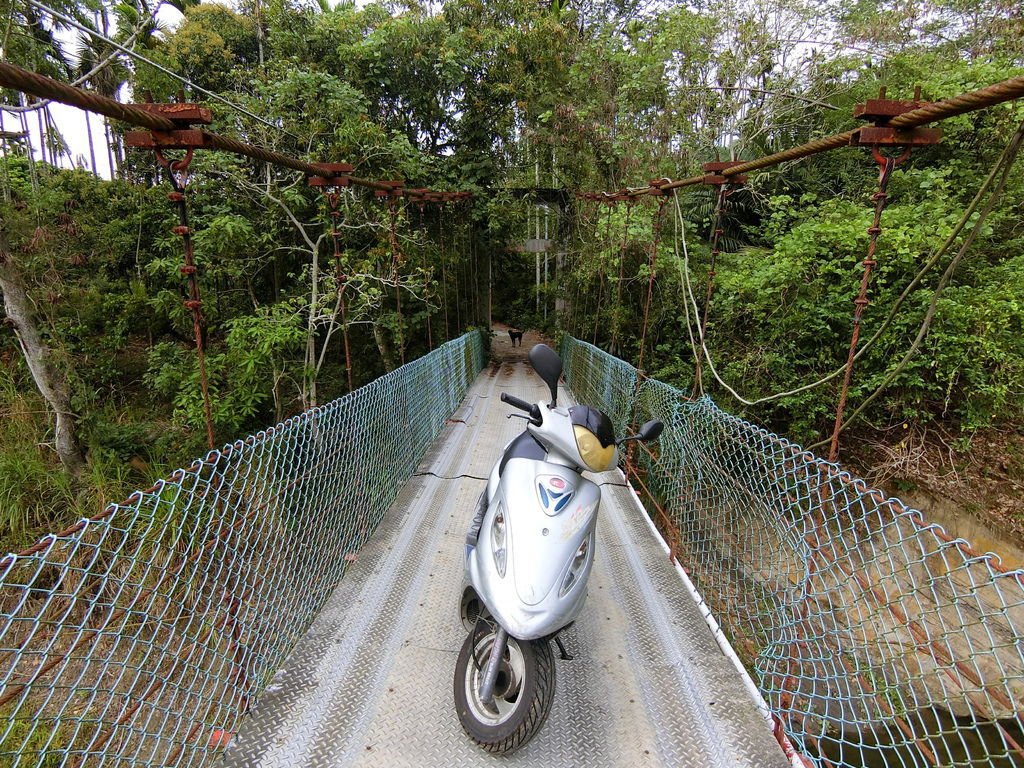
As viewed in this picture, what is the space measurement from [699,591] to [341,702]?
140cm

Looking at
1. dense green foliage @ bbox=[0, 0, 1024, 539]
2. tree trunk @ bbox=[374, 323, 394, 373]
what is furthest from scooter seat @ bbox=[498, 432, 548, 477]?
tree trunk @ bbox=[374, 323, 394, 373]

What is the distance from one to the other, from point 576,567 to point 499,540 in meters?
0.23

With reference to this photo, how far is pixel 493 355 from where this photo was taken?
420 inches

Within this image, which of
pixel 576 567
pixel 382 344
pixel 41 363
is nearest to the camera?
pixel 576 567

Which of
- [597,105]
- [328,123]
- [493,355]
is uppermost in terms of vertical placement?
[597,105]

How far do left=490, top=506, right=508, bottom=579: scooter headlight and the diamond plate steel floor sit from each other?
Answer: 19.7 inches

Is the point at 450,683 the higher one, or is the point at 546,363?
the point at 546,363

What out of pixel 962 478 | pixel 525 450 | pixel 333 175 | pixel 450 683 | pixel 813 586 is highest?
pixel 333 175

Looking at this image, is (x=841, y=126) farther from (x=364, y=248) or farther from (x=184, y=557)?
(x=184, y=557)

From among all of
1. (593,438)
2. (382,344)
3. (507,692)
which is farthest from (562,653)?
(382,344)

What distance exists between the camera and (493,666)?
1.30 m

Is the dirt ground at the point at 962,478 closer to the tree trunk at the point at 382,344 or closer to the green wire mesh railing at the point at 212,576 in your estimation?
the green wire mesh railing at the point at 212,576

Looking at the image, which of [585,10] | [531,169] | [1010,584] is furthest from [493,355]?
[1010,584]

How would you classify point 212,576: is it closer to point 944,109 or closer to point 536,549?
point 536,549
